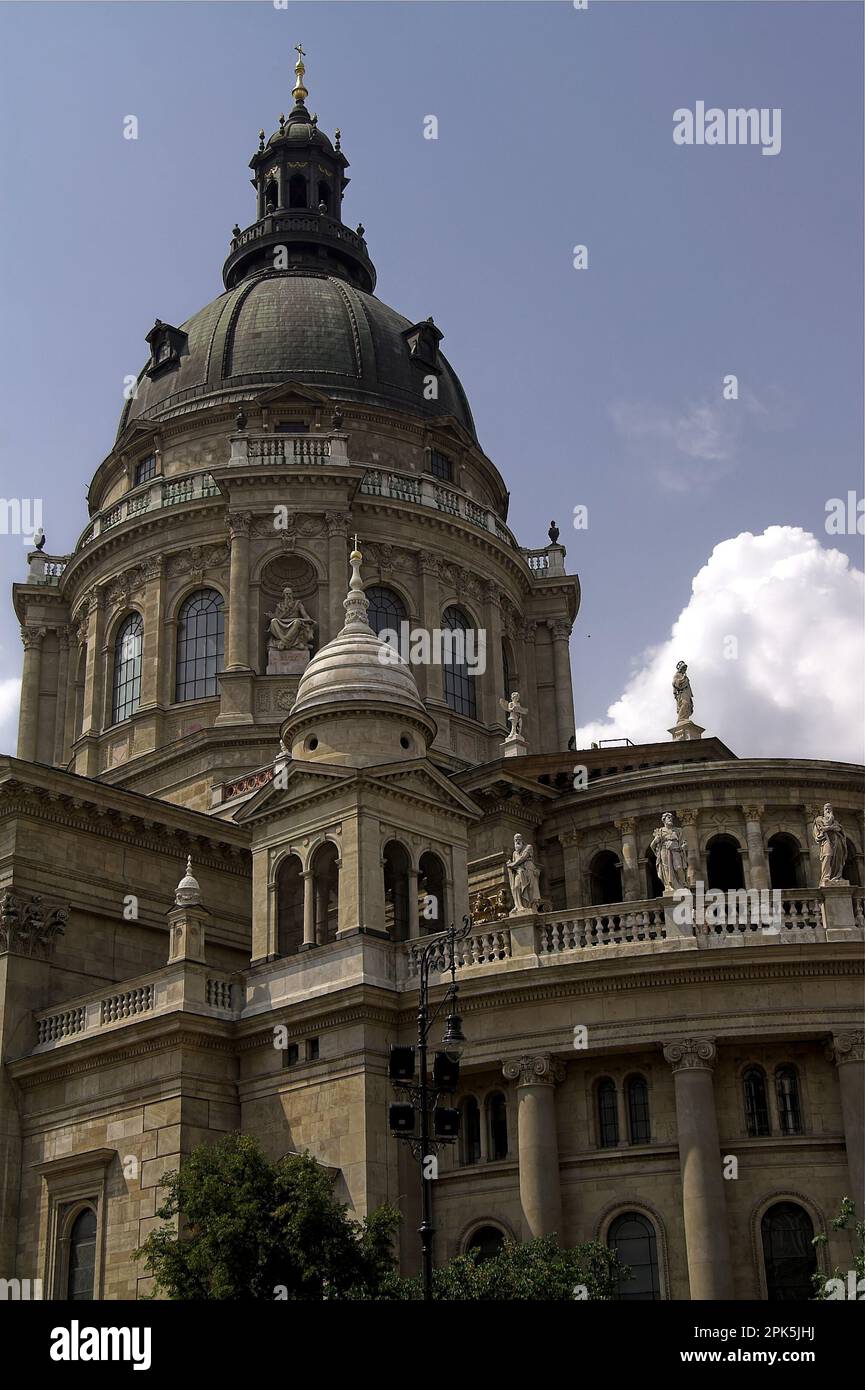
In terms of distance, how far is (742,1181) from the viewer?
1329 inches

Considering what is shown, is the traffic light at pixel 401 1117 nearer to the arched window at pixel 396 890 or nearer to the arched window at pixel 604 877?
the arched window at pixel 396 890

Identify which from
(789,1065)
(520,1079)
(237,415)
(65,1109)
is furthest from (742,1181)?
(237,415)

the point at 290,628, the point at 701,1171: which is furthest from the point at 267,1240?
the point at 290,628

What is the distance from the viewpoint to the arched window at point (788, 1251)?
108 ft

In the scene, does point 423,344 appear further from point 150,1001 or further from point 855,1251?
point 855,1251

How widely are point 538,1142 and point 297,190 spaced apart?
167 feet

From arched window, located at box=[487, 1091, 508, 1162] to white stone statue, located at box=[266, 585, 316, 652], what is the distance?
24579 millimetres

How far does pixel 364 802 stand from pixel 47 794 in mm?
9210

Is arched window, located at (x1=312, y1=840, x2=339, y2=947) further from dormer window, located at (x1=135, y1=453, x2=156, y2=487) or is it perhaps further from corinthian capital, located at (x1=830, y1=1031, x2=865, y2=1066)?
dormer window, located at (x1=135, y1=453, x2=156, y2=487)

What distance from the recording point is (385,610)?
60.6m

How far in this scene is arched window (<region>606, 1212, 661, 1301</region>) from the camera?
33.6 m

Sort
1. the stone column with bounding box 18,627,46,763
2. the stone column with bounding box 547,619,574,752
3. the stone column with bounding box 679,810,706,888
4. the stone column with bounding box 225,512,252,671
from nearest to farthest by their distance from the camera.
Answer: the stone column with bounding box 679,810,706,888
the stone column with bounding box 225,512,252,671
the stone column with bounding box 18,627,46,763
the stone column with bounding box 547,619,574,752

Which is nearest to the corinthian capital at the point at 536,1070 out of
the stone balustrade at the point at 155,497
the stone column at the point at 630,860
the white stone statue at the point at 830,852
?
the white stone statue at the point at 830,852

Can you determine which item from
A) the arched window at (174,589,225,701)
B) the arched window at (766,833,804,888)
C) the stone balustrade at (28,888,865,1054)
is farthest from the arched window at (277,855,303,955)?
the arched window at (174,589,225,701)
